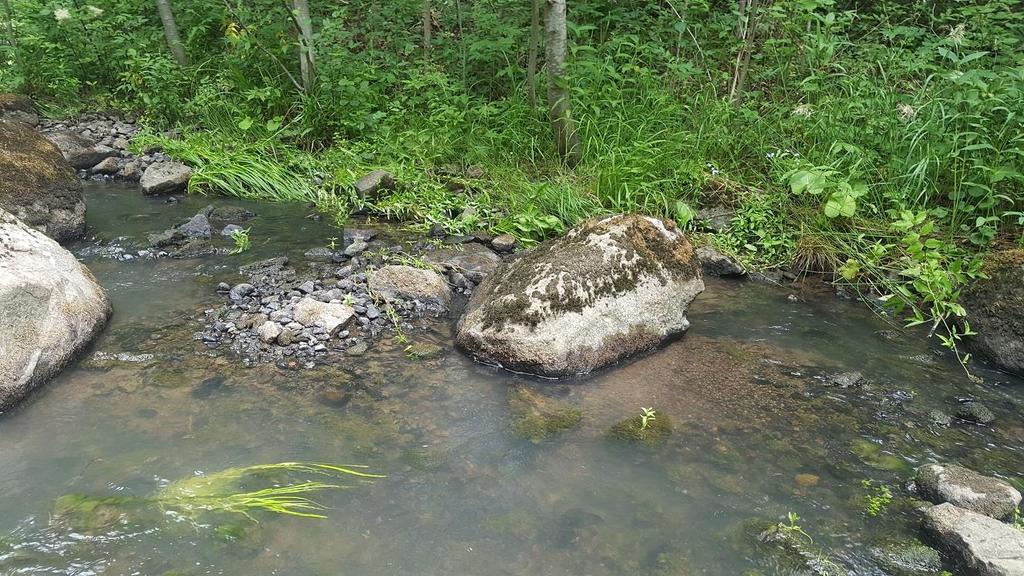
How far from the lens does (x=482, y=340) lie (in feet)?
13.9

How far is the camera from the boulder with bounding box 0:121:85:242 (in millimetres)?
5828

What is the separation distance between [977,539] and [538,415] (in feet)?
6.58

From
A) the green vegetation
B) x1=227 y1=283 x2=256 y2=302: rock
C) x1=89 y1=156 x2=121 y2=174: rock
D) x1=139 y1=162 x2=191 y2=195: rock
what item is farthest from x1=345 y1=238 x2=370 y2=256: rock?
x1=89 y1=156 x2=121 y2=174: rock

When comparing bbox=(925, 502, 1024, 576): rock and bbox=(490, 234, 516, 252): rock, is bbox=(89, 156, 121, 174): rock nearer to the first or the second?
bbox=(490, 234, 516, 252): rock

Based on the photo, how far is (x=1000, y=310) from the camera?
4.29 meters

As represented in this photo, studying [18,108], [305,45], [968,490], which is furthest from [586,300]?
[18,108]

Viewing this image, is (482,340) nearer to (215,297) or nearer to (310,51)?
(215,297)

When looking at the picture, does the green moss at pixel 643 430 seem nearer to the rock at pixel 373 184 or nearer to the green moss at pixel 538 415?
the green moss at pixel 538 415

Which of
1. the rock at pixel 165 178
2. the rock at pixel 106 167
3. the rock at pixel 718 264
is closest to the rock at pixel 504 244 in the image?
the rock at pixel 718 264

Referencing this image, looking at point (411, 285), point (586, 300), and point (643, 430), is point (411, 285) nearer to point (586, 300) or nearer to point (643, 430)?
point (586, 300)

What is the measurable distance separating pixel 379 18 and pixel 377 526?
8600mm

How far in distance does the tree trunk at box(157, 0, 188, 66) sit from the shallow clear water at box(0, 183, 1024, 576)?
254 inches

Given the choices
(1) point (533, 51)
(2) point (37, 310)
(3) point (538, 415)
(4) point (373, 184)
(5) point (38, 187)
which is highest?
(1) point (533, 51)

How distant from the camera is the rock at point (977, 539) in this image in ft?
8.34
